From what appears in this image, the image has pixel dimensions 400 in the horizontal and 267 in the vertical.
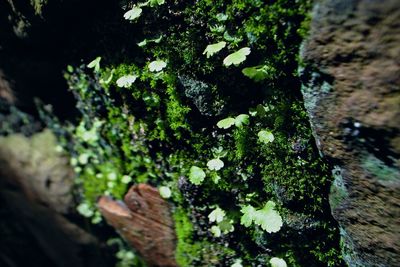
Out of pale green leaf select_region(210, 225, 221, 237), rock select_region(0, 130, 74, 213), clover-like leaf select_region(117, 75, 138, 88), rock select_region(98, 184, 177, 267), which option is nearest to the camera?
clover-like leaf select_region(117, 75, 138, 88)

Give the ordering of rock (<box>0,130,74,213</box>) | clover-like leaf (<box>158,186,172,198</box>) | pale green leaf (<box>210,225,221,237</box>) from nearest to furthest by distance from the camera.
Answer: pale green leaf (<box>210,225,221,237</box>)
clover-like leaf (<box>158,186,172,198</box>)
rock (<box>0,130,74,213</box>)

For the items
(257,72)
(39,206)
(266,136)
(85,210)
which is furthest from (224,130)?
(39,206)

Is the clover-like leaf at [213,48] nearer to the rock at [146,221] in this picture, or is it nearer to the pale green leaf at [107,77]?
the pale green leaf at [107,77]

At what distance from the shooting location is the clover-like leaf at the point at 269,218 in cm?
222

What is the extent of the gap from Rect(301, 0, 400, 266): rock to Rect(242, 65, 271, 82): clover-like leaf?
249mm

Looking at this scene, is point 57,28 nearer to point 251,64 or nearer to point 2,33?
point 2,33

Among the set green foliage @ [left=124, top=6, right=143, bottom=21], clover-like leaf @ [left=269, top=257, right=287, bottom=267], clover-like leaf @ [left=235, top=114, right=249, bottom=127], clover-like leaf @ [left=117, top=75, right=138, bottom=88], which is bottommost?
clover-like leaf @ [left=269, top=257, right=287, bottom=267]

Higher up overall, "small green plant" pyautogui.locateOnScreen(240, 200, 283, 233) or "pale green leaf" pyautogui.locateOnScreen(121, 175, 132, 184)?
"pale green leaf" pyautogui.locateOnScreen(121, 175, 132, 184)

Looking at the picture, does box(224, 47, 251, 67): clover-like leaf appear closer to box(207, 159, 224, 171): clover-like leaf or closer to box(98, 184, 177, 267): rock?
box(207, 159, 224, 171): clover-like leaf

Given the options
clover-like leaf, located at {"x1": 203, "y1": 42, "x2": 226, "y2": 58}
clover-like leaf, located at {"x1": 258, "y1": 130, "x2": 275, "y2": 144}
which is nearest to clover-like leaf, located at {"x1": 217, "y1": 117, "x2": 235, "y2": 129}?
clover-like leaf, located at {"x1": 258, "y1": 130, "x2": 275, "y2": 144}

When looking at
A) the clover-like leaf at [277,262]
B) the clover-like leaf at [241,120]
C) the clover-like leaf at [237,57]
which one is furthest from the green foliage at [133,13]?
the clover-like leaf at [277,262]

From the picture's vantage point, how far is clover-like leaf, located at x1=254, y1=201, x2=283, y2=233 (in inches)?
87.6

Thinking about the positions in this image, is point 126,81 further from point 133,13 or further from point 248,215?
point 248,215

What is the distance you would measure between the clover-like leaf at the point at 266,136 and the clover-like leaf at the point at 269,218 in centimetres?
49
